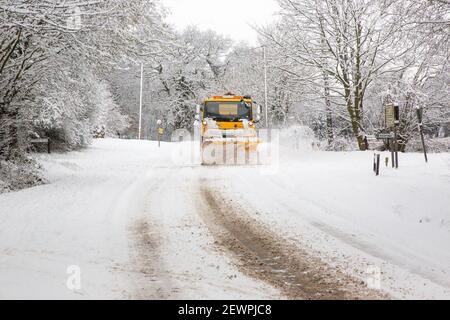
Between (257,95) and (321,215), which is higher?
(257,95)

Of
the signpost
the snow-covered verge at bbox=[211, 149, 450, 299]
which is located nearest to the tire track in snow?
the snow-covered verge at bbox=[211, 149, 450, 299]

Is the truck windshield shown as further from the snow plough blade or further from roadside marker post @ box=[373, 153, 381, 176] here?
roadside marker post @ box=[373, 153, 381, 176]

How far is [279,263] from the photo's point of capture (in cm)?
548

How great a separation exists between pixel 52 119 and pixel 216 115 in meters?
8.65

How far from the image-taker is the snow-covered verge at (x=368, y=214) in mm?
5262

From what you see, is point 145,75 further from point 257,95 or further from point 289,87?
point 289,87

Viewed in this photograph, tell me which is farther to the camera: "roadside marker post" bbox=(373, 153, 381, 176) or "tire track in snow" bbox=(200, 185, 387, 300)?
"roadside marker post" bbox=(373, 153, 381, 176)

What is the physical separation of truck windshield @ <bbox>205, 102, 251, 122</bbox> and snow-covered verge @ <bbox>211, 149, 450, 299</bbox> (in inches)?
217

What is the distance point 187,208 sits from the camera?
871cm

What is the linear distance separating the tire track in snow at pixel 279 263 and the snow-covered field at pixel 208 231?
0.29ft

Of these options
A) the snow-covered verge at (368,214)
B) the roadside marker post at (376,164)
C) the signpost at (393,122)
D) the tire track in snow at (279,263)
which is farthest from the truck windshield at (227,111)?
the tire track in snow at (279,263)

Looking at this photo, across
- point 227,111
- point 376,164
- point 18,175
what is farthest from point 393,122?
point 18,175

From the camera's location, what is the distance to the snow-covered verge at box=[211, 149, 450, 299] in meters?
5.26
